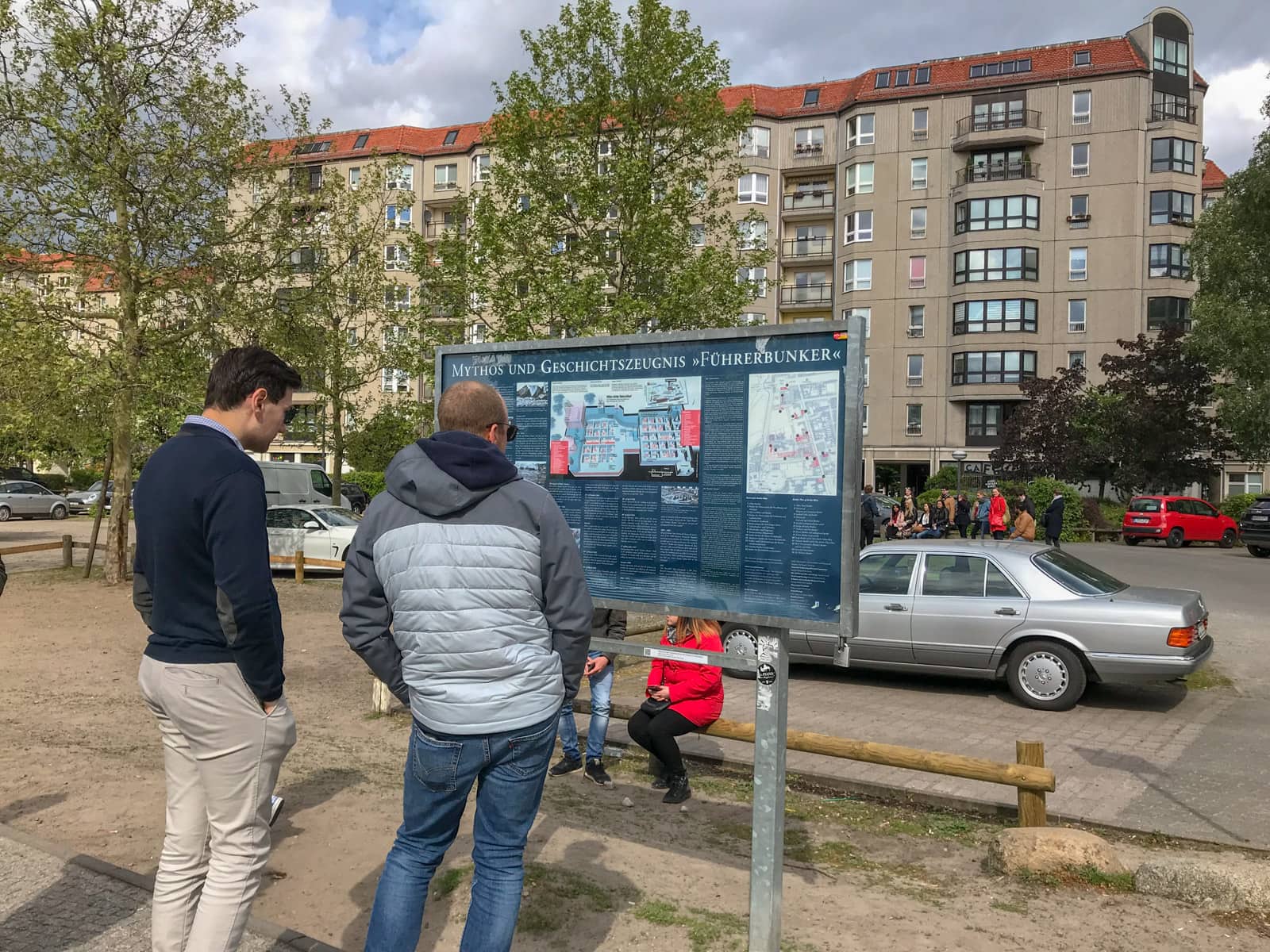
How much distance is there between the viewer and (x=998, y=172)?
49.7 meters

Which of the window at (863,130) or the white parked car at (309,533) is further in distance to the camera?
the window at (863,130)

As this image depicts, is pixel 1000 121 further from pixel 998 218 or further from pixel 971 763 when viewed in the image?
pixel 971 763

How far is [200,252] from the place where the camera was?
1683 cm

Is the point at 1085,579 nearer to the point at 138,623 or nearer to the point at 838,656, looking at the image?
the point at 838,656

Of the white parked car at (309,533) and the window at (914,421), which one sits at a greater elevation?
the window at (914,421)

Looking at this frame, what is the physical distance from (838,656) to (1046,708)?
5.73 meters

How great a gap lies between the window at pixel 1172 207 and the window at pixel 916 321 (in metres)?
11.3

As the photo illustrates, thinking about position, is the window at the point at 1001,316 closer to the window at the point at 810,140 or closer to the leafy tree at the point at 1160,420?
the leafy tree at the point at 1160,420

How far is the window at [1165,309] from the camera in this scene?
48094 mm

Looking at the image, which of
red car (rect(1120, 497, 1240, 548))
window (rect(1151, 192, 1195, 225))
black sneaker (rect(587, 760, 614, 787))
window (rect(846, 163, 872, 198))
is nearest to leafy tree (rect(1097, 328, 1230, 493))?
red car (rect(1120, 497, 1240, 548))

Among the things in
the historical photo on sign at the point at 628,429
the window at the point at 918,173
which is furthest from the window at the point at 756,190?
the historical photo on sign at the point at 628,429

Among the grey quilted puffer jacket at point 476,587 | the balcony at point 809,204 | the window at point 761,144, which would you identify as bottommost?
the grey quilted puffer jacket at point 476,587

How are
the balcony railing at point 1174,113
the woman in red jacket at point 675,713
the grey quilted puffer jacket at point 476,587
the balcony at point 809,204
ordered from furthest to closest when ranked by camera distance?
the balcony at point 809,204
the balcony railing at point 1174,113
the woman in red jacket at point 675,713
the grey quilted puffer jacket at point 476,587

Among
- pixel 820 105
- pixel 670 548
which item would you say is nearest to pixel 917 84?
pixel 820 105
